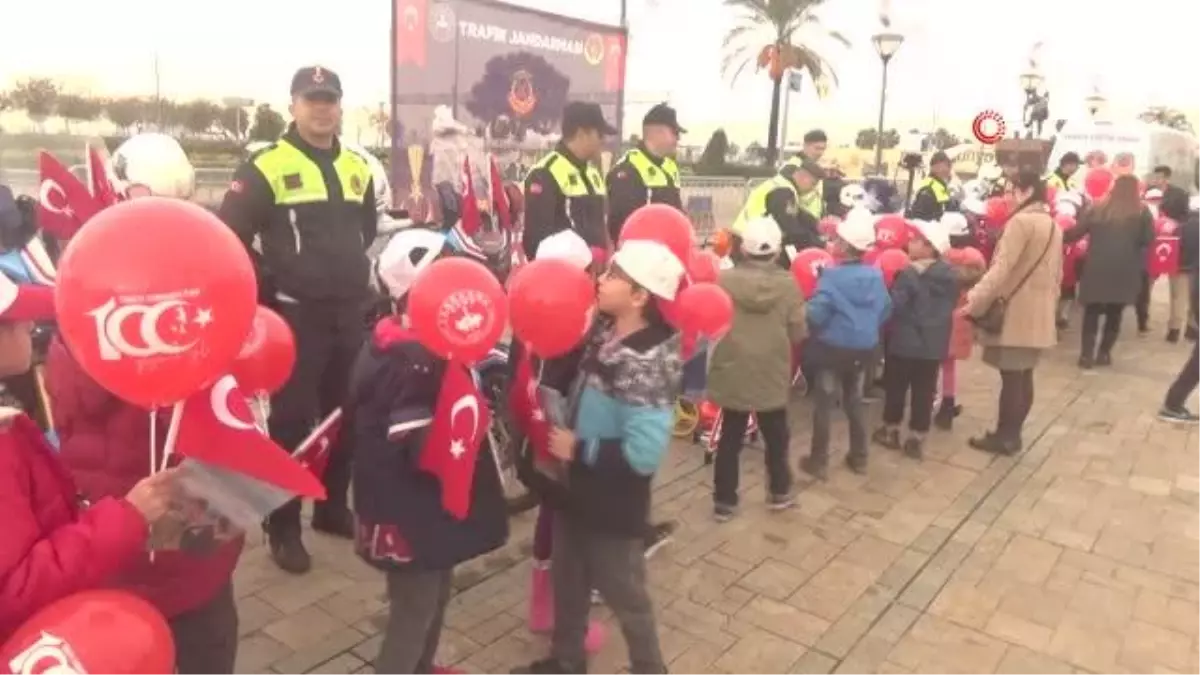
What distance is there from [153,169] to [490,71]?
4968 mm

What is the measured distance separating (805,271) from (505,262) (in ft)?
6.18

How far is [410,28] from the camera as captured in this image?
7.52m

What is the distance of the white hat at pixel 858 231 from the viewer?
5121mm

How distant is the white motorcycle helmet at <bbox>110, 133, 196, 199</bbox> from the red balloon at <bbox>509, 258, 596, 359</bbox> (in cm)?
184

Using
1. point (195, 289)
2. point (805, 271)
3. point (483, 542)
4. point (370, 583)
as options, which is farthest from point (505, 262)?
point (195, 289)

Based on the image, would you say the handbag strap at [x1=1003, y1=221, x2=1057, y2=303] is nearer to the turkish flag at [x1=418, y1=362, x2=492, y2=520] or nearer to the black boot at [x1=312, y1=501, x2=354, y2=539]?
the black boot at [x1=312, y1=501, x2=354, y2=539]

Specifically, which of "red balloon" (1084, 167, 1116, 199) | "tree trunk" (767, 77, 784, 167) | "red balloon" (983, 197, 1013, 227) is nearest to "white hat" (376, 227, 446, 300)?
"red balloon" (983, 197, 1013, 227)

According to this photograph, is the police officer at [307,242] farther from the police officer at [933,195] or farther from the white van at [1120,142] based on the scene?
the white van at [1120,142]

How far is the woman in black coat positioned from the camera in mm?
8492

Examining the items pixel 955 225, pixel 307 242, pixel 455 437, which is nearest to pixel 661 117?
pixel 307 242

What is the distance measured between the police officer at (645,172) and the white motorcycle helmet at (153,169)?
2726 millimetres

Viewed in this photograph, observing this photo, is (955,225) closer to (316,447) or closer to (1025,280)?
(1025,280)

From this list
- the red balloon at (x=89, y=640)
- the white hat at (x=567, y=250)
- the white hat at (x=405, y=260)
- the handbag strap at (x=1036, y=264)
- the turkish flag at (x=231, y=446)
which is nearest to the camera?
the red balloon at (x=89, y=640)

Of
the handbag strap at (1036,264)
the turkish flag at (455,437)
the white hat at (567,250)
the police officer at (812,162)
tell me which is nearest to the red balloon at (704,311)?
the white hat at (567,250)
